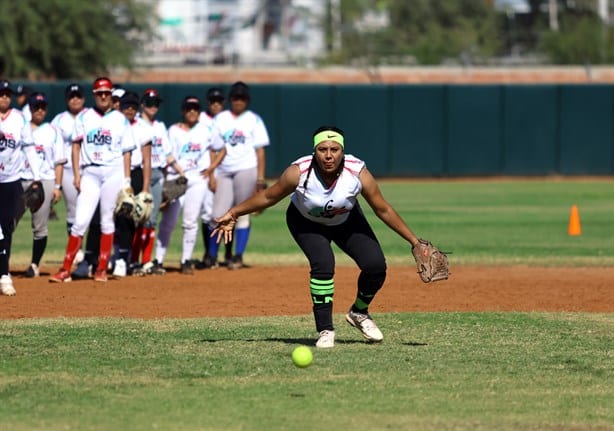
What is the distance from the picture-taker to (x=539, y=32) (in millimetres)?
68875

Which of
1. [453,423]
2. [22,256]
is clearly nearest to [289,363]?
[453,423]

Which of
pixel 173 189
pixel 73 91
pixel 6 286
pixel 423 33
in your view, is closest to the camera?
pixel 6 286

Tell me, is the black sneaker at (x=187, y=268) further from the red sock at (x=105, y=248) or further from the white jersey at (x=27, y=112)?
the white jersey at (x=27, y=112)

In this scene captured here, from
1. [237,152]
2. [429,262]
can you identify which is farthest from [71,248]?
[429,262]

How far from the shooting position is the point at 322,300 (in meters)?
9.14

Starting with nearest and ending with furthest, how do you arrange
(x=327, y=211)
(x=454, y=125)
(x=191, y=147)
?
(x=327, y=211)
(x=191, y=147)
(x=454, y=125)

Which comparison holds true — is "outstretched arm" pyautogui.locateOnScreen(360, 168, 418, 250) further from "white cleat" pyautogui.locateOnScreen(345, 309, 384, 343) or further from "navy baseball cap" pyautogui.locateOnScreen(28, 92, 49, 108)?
"navy baseball cap" pyautogui.locateOnScreen(28, 92, 49, 108)

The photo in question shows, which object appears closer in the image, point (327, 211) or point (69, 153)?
point (327, 211)

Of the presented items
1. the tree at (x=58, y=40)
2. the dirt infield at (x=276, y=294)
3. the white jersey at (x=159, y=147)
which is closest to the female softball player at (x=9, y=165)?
the dirt infield at (x=276, y=294)

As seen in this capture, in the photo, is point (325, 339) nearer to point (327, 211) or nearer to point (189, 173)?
point (327, 211)

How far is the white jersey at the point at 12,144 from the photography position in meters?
12.1

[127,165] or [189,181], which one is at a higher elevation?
[127,165]

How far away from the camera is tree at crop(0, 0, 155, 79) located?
37.8 meters

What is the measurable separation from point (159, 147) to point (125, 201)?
146 centimetres
